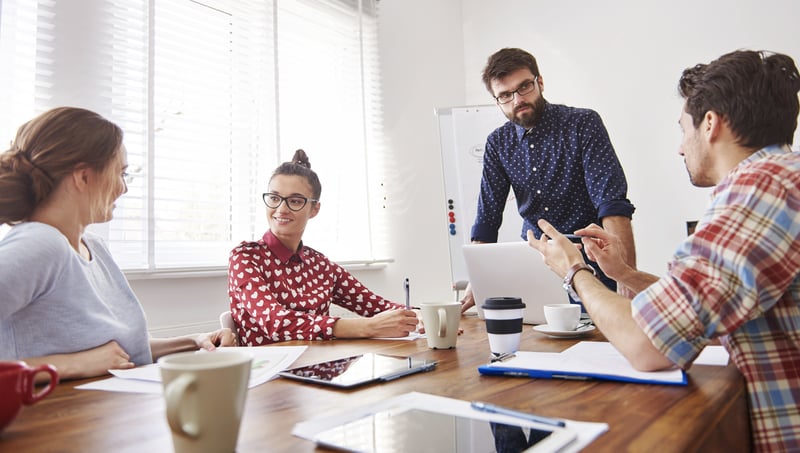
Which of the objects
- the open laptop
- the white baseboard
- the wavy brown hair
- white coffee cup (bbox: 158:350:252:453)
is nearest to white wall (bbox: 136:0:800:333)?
the white baseboard

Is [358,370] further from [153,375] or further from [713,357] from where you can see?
[713,357]

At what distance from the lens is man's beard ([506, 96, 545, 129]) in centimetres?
209

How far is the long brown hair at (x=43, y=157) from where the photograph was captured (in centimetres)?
102

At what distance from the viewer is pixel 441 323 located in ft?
3.50

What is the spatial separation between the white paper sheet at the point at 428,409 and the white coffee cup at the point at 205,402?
3.6 inches

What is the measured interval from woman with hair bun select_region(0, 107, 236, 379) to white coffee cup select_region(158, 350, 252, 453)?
1.81 feet

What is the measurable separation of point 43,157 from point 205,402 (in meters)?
0.84

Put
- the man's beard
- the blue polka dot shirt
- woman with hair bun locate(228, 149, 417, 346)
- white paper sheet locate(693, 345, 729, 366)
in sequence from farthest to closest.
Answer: the man's beard
the blue polka dot shirt
woman with hair bun locate(228, 149, 417, 346)
white paper sheet locate(693, 345, 729, 366)

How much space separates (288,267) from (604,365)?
3.61 ft

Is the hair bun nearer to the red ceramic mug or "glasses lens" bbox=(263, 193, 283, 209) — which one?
"glasses lens" bbox=(263, 193, 283, 209)

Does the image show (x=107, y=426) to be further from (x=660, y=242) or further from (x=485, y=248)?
(x=660, y=242)

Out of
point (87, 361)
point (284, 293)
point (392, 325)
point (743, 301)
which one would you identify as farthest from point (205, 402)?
point (284, 293)

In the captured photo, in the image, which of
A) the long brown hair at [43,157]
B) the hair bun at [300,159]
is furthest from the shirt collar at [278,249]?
the long brown hair at [43,157]

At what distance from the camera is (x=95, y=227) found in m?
1.90
